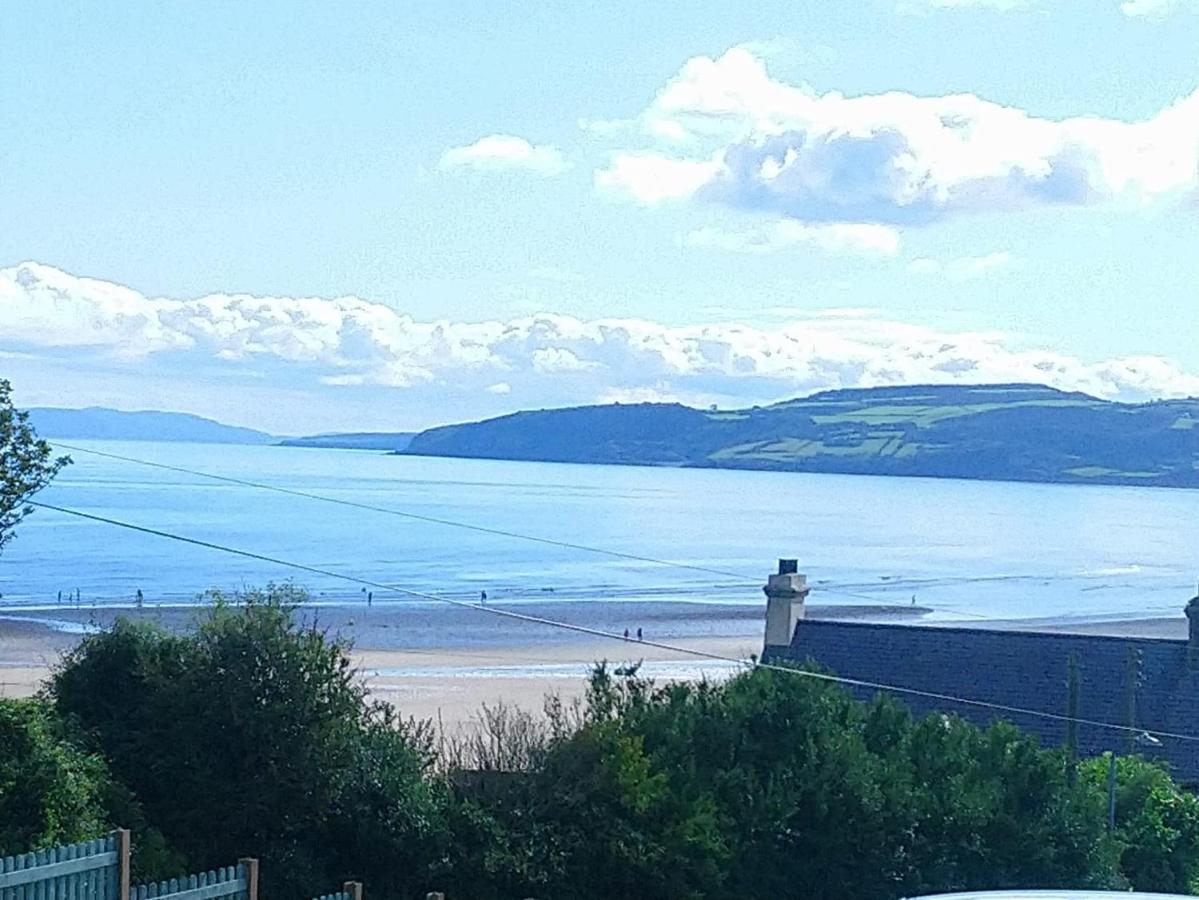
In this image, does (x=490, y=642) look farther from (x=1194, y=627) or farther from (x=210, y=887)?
(x=210, y=887)

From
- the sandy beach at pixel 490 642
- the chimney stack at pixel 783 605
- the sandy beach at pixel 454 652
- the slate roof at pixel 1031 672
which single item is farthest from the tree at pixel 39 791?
the sandy beach at pixel 454 652

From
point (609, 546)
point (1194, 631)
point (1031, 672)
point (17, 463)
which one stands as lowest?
point (1031, 672)

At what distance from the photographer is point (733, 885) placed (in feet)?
53.2

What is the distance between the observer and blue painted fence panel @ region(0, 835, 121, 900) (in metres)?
9.59

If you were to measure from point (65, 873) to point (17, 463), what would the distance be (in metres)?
8.61

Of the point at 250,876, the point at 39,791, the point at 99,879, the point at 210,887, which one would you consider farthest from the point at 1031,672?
the point at 99,879

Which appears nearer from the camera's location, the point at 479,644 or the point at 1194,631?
the point at 1194,631

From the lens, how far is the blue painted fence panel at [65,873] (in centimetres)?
959

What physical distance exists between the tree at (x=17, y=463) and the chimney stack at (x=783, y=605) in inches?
614

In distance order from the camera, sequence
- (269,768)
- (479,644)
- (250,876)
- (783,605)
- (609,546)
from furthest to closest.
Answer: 1. (609,546)
2. (479,644)
3. (783,605)
4. (269,768)
5. (250,876)

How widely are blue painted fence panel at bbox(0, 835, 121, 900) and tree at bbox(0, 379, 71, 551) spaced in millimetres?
7883

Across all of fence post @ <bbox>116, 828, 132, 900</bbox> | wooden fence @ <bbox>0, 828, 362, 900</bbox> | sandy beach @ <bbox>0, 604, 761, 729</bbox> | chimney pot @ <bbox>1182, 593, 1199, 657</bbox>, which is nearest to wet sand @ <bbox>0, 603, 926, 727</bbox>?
sandy beach @ <bbox>0, 604, 761, 729</bbox>

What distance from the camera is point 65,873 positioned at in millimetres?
9961

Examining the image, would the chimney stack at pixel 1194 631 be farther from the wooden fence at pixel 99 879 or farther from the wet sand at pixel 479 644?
the wooden fence at pixel 99 879
